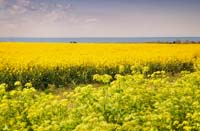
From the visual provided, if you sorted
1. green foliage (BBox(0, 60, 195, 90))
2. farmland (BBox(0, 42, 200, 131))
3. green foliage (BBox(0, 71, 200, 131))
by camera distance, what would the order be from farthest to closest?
green foliage (BBox(0, 60, 195, 90)) < green foliage (BBox(0, 71, 200, 131)) < farmland (BBox(0, 42, 200, 131))

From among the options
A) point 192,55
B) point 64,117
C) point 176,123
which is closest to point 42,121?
point 64,117

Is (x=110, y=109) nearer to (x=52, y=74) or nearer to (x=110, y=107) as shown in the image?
(x=110, y=107)

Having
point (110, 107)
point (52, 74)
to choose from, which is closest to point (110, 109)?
point (110, 107)

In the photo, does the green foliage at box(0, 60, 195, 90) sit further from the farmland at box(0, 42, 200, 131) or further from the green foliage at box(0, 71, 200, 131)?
the green foliage at box(0, 71, 200, 131)

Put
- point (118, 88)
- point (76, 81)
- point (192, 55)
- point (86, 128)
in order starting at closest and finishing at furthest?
point (86, 128), point (118, 88), point (76, 81), point (192, 55)

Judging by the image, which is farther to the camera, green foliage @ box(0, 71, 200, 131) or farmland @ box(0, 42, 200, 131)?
green foliage @ box(0, 71, 200, 131)

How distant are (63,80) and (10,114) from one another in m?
12.8

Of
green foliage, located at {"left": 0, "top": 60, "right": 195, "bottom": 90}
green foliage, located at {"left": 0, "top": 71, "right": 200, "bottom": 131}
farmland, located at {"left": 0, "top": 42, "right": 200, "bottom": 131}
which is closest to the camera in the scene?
farmland, located at {"left": 0, "top": 42, "right": 200, "bottom": 131}

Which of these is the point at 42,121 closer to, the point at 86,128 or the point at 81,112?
the point at 81,112

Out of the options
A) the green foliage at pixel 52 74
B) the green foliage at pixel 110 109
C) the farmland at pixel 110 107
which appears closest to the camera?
the farmland at pixel 110 107

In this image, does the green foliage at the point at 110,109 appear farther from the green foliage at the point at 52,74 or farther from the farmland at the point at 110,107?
the green foliage at the point at 52,74

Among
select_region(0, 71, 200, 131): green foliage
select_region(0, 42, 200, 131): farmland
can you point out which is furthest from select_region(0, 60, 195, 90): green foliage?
select_region(0, 71, 200, 131): green foliage

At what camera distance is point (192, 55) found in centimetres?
2936

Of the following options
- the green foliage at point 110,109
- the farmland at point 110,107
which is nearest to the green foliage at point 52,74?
the farmland at point 110,107
